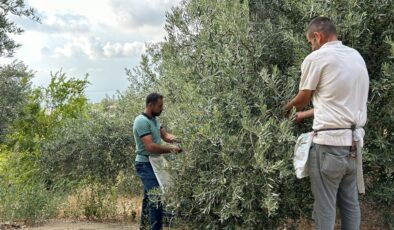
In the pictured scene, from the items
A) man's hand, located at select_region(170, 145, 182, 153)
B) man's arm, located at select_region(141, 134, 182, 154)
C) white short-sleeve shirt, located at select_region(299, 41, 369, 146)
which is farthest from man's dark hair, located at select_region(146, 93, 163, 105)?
white short-sleeve shirt, located at select_region(299, 41, 369, 146)

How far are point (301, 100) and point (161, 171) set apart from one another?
185 cm

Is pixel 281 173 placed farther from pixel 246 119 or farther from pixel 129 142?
pixel 129 142

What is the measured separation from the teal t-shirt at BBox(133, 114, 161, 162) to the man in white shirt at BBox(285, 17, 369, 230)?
226 centimetres

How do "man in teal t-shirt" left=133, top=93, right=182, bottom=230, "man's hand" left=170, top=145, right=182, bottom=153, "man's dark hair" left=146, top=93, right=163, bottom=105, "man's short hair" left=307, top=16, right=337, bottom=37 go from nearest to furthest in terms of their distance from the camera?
"man's short hair" left=307, top=16, right=337, bottom=37
"man's hand" left=170, top=145, right=182, bottom=153
"man in teal t-shirt" left=133, top=93, right=182, bottom=230
"man's dark hair" left=146, top=93, right=163, bottom=105

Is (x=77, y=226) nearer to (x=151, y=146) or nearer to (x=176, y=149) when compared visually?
(x=151, y=146)

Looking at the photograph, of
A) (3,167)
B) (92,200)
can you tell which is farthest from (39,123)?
(92,200)

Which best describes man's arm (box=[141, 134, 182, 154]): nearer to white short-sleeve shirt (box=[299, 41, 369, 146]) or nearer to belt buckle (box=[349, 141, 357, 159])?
white short-sleeve shirt (box=[299, 41, 369, 146])

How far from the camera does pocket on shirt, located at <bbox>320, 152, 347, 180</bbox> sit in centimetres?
364

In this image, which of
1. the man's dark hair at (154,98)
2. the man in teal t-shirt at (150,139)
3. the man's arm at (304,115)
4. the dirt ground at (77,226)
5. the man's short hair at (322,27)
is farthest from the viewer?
the dirt ground at (77,226)

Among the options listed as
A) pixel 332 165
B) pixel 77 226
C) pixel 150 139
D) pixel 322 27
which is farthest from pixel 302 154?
pixel 77 226

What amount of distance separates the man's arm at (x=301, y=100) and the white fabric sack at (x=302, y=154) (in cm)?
27

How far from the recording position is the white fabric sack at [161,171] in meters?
4.59

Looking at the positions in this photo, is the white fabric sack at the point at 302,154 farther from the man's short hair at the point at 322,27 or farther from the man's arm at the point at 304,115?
the man's short hair at the point at 322,27

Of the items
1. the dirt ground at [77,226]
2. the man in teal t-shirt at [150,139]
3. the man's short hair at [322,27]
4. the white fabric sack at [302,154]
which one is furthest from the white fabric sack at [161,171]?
the dirt ground at [77,226]
